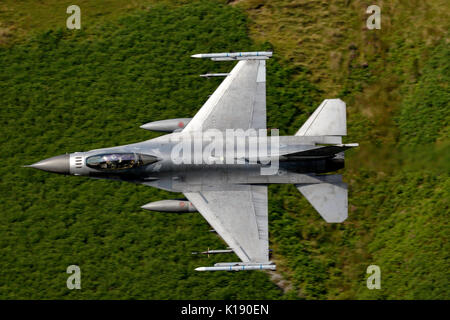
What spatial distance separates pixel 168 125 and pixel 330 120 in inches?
202

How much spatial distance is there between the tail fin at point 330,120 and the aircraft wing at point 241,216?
2423 mm

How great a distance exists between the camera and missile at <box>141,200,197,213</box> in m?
18.1

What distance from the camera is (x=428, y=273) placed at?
19.1m

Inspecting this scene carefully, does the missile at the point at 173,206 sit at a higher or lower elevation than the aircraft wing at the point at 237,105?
lower

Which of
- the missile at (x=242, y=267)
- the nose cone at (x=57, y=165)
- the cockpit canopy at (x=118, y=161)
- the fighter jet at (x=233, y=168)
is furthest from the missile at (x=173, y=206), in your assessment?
the nose cone at (x=57, y=165)

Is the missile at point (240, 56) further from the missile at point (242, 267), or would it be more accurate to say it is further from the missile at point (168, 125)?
the missile at point (242, 267)

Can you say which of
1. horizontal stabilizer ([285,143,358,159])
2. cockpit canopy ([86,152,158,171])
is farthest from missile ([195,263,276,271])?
cockpit canopy ([86,152,158,171])

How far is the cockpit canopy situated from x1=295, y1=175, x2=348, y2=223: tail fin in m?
4.91

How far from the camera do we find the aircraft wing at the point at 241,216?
17547mm

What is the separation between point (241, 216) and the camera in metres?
17.8

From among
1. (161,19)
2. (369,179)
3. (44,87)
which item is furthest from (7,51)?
(369,179)

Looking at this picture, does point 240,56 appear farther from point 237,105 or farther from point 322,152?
point 322,152

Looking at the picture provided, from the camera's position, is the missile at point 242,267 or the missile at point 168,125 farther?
the missile at point 168,125

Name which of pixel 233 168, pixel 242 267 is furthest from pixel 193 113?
pixel 242 267
